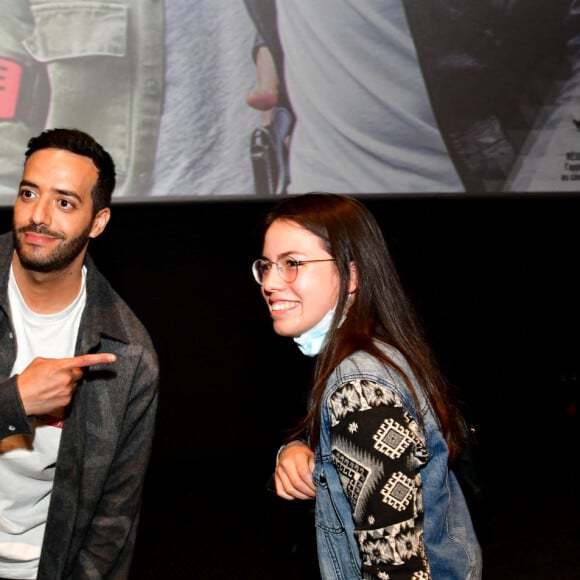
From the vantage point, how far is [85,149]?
1.87 metres

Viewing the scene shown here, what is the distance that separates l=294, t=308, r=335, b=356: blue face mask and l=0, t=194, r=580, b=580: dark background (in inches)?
75.5

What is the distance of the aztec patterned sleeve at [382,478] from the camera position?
43.2 inches

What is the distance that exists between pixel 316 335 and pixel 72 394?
1.89ft

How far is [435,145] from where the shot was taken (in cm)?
335

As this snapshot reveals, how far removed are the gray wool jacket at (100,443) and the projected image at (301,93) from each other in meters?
1.32

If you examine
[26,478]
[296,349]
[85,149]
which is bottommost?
[26,478]

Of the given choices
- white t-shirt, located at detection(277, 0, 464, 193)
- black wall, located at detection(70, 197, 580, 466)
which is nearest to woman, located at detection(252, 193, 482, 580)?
white t-shirt, located at detection(277, 0, 464, 193)

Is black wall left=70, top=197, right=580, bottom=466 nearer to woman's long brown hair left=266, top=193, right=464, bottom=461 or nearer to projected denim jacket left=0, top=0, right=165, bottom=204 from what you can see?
projected denim jacket left=0, top=0, right=165, bottom=204

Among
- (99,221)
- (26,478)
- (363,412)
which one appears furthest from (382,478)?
(99,221)

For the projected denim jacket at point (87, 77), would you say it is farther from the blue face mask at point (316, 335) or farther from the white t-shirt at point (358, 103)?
the blue face mask at point (316, 335)

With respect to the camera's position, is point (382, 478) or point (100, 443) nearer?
point (382, 478)

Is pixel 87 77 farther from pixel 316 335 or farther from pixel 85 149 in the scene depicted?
pixel 316 335

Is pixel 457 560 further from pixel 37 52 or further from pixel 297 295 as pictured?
pixel 37 52

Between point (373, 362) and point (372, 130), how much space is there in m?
2.23
